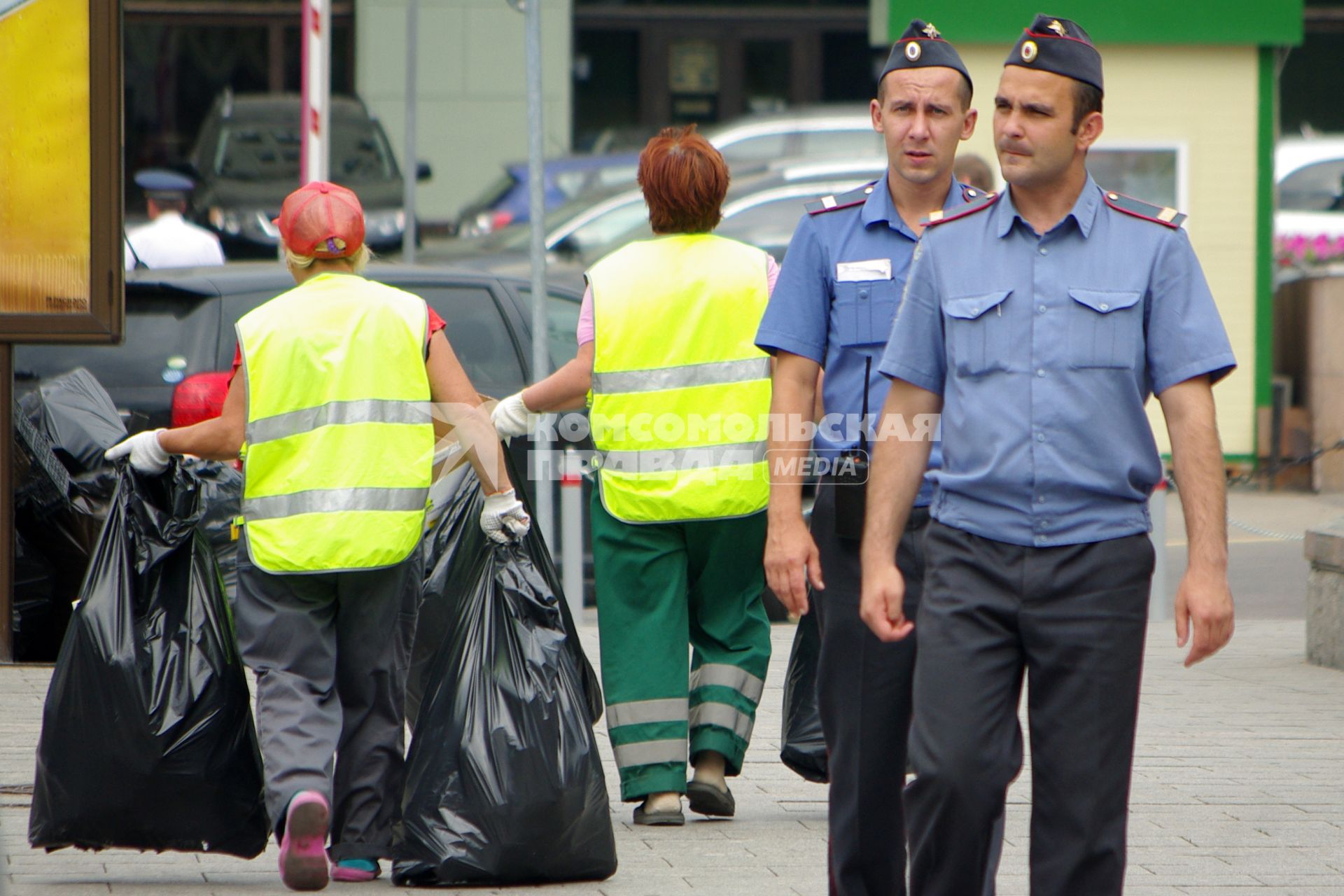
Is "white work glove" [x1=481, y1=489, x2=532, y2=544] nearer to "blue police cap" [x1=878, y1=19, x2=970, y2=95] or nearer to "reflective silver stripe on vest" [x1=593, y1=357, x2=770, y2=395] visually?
"reflective silver stripe on vest" [x1=593, y1=357, x2=770, y2=395]

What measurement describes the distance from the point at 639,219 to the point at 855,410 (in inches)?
517

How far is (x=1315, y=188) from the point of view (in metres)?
19.5

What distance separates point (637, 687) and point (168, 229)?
804 cm

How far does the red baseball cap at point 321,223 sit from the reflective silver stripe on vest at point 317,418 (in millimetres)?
391

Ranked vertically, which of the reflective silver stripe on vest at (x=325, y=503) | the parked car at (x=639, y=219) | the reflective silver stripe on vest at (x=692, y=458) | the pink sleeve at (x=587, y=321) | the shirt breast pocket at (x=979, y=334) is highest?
the parked car at (x=639, y=219)

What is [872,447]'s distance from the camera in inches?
157

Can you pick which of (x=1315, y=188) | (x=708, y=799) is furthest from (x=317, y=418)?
(x=1315, y=188)

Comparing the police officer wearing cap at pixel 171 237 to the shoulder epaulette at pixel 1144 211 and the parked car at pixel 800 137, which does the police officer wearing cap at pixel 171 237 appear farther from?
the shoulder epaulette at pixel 1144 211

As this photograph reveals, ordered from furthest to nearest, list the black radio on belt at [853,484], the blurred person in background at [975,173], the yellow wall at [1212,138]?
the yellow wall at [1212,138]
the blurred person in background at [975,173]
the black radio on belt at [853,484]

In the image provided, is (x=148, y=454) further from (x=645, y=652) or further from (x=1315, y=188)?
(x=1315, y=188)

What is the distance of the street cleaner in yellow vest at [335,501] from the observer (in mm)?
4621

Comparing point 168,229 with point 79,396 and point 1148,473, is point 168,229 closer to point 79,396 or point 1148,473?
point 79,396

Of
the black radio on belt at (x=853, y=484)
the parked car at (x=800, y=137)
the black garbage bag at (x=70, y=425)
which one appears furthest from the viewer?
the parked car at (x=800, y=137)

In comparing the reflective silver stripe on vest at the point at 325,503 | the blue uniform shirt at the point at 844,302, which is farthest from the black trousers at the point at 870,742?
the reflective silver stripe on vest at the point at 325,503
